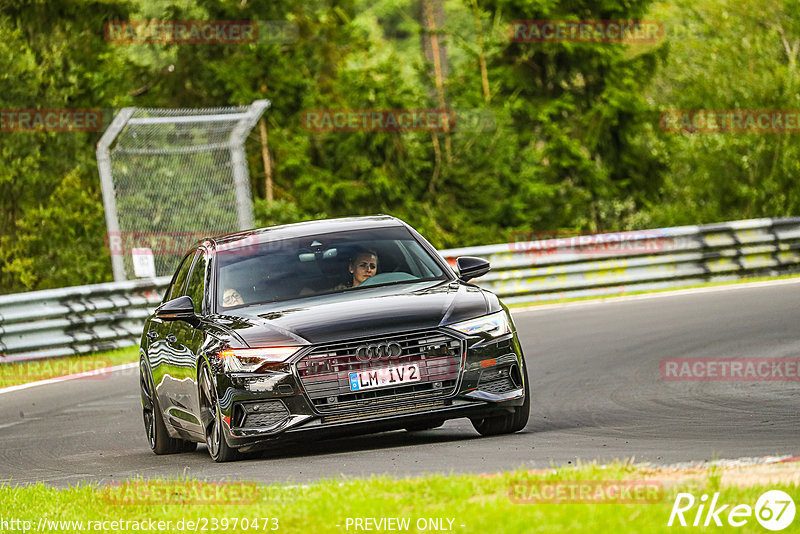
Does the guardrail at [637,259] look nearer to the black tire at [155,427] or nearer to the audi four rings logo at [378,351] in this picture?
the black tire at [155,427]

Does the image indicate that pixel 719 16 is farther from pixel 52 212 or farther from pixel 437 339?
pixel 437 339

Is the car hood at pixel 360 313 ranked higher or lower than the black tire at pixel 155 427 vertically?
higher

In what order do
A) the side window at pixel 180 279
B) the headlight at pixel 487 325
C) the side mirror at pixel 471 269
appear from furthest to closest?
the side window at pixel 180 279, the side mirror at pixel 471 269, the headlight at pixel 487 325

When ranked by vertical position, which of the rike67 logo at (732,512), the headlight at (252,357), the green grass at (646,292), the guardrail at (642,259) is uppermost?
the rike67 logo at (732,512)

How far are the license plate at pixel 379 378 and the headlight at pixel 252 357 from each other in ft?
1.27

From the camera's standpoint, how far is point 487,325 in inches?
330

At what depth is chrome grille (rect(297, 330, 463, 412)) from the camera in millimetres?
8055

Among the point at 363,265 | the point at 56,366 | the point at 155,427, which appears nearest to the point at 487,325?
the point at 363,265

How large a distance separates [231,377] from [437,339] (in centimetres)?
124

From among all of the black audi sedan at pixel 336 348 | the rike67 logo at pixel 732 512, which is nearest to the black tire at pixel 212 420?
the black audi sedan at pixel 336 348

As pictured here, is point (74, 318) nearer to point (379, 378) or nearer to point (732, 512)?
point (379, 378)

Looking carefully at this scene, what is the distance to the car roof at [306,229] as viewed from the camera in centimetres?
973

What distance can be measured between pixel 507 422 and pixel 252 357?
173 cm

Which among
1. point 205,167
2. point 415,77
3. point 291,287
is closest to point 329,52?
point 415,77
